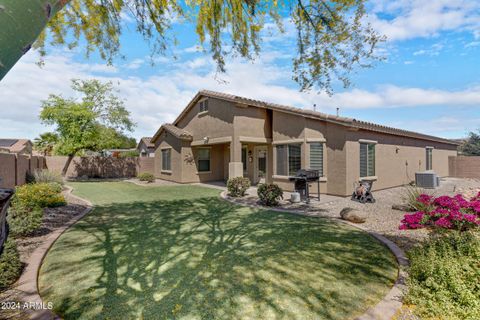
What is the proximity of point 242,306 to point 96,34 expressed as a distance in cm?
783

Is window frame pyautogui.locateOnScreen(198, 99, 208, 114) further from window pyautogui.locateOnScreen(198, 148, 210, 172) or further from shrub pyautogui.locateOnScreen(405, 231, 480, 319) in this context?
shrub pyautogui.locateOnScreen(405, 231, 480, 319)

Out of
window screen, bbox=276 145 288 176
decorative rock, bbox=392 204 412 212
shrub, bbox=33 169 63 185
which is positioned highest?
window screen, bbox=276 145 288 176

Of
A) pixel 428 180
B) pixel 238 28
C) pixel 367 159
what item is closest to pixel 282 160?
pixel 367 159

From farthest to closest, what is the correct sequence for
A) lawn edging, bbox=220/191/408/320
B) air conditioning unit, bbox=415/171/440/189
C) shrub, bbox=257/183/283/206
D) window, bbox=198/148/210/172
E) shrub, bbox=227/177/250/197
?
window, bbox=198/148/210/172
air conditioning unit, bbox=415/171/440/189
shrub, bbox=227/177/250/197
shrub, bbox=257/183/283/206
lawn edging, bbox=220/191/408/320

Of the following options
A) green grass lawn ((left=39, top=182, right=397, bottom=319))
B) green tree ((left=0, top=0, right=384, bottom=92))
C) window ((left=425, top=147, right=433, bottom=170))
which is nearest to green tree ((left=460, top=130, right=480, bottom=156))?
window ((left=425, top=147, right=433, bottom=170))

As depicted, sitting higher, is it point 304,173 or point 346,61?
point 346,61

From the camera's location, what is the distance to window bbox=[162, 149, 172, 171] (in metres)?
21.8

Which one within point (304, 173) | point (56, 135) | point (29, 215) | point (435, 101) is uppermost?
point (435, 101)

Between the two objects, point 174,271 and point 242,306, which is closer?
point 242,306

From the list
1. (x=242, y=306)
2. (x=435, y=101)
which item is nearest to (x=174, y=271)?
(x=242, y=306)

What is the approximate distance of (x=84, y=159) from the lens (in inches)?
1019

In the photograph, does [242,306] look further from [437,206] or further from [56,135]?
[56,135]

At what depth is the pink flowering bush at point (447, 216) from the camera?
6758 mm

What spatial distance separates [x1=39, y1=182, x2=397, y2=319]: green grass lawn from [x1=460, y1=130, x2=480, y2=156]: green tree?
38.9 m
